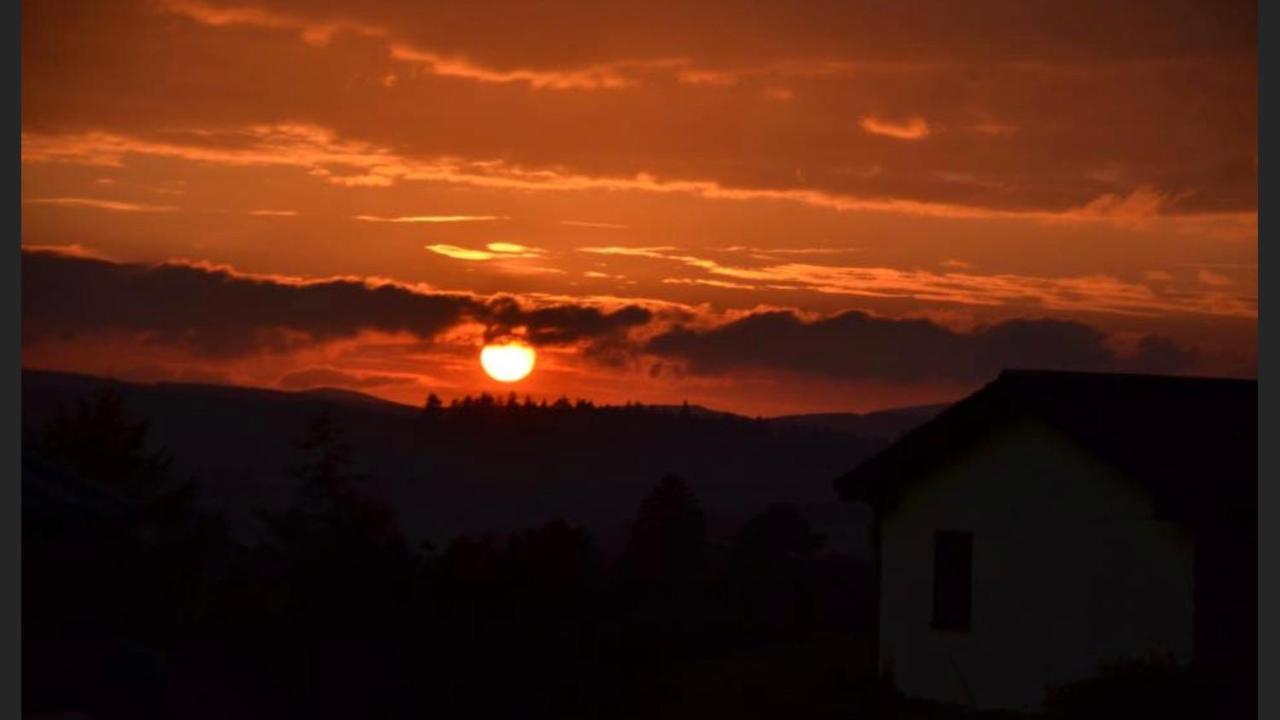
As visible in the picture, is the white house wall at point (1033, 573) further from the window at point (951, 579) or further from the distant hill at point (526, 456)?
the distant hill at point (526, 456)

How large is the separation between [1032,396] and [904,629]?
3.67 meters

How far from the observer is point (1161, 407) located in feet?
76.3

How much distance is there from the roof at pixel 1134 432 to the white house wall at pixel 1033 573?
32 centimetres

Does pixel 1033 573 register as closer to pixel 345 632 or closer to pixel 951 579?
pixel 951 579

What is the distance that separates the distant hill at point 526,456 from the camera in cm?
9431

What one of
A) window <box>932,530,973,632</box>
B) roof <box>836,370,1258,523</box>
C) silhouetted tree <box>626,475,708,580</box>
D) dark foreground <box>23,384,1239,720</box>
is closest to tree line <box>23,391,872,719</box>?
dark foreground <box>23,384,1239,720</box>

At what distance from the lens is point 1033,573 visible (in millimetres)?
22844

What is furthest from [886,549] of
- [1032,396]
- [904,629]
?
[1032,396]

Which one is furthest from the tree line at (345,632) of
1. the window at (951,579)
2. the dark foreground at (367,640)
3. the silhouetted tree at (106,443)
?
the silhouetted tree at (106,443)

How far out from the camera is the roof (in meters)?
21.4

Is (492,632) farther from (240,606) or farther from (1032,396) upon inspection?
(1032,396)

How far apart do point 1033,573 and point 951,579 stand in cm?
132

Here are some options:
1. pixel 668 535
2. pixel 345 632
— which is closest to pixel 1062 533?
pixel 345 632

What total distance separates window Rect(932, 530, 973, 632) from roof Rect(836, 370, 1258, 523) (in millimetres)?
942
